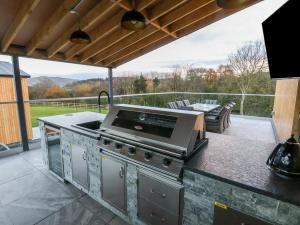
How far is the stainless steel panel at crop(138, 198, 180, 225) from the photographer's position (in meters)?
1.43

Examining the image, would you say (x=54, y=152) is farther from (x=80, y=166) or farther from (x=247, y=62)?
(x=247, y=62)

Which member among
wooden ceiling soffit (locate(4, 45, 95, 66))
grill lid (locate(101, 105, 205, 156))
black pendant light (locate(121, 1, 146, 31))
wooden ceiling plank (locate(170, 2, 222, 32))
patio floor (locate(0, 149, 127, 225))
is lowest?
patio floor (locate(0, 149, 127, 225))

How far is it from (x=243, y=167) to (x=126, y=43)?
4.04 meters

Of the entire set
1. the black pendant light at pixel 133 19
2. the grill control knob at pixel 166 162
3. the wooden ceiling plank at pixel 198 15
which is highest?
the wooden ceiling plank at pixel 198 15

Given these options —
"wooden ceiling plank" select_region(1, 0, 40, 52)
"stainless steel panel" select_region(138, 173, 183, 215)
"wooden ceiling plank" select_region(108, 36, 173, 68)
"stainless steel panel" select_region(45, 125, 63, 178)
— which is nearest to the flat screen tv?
"stainless steel panel" select_region(138, 173, 183, 215)

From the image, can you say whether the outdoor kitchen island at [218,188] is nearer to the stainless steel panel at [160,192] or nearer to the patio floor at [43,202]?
the stainless steel panel at [160,192]

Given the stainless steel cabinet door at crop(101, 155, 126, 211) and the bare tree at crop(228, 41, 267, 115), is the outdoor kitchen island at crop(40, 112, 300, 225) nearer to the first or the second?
the stainless steel cabinet door at crop(101, 155, 126, 211)

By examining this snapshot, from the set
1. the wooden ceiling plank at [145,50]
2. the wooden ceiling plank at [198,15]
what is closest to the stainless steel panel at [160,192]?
the wooden ceiling plank at [198,15]

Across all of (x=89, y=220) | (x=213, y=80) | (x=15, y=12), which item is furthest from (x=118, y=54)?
(x=213, y=80)

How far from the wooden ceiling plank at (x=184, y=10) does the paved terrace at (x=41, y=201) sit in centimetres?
361

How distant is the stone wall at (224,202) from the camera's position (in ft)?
3.06

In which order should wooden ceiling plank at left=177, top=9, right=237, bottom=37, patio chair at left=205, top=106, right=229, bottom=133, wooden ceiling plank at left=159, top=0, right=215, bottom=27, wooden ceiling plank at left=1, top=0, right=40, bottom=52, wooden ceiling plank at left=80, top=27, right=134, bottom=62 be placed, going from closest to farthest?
wooden ceiling plank at left=1, top=0, right=40, bottom=52
wooden ceiling plank at left=159, top=0, right=215, bottom=27
wooden ceiling plank at left=177, top=9, right=237, bottom=37
wooden ceiling plank at left=80, top=27, right=134, bottom=62
patio chair at left=205, top=106, right=229, bottom=133

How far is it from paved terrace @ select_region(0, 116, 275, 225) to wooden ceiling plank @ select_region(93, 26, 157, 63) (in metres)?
3.16

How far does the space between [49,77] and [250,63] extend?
880cm
